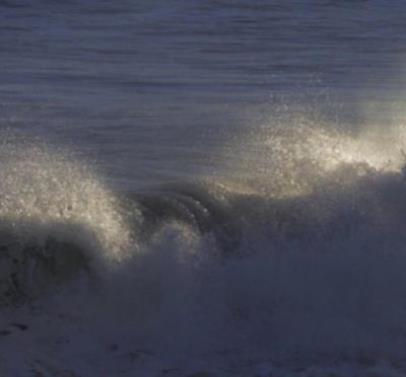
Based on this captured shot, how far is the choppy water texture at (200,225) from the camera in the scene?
972 centimetres

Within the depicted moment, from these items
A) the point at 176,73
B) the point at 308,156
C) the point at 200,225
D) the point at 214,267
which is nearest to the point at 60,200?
the point at 200,225

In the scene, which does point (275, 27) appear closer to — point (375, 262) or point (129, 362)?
point (375, 262)

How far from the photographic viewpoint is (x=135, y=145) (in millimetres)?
14719

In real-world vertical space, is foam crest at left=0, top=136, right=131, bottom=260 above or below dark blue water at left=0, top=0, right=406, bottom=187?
below

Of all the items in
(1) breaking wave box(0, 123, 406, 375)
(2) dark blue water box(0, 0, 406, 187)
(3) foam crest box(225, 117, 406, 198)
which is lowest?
(1) breaking wave box(0, 123, 406, 375)

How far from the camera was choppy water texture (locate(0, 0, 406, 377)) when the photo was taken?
9.72 metres

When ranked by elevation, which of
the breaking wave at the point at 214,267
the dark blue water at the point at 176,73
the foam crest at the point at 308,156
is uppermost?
the dark blue water at the point at 176,73

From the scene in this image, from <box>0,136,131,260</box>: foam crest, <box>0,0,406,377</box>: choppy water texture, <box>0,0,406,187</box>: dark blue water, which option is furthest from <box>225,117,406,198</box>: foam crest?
<box>0,136,131,260</box>: foam crest

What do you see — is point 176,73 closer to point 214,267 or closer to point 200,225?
point 200,225

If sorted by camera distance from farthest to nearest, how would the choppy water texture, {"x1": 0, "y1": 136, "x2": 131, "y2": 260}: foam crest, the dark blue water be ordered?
the dark blue water < {"x1": 0, "y1": 136, "x2": 131, "y2": 260}: foam crest < the choppy water texture

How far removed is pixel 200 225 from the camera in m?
11.5

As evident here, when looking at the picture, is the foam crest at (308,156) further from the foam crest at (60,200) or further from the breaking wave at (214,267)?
the foam crest at (60,200)

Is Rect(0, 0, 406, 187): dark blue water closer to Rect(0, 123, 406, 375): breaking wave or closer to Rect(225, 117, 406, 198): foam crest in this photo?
Rect(225, 117, 406, 198): foam crest

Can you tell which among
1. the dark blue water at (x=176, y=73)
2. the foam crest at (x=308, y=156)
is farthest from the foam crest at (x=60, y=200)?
the foam crest at (x=308, y=156)
